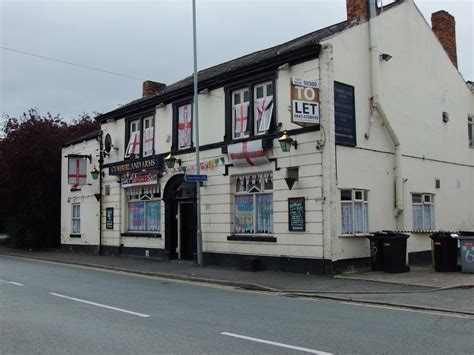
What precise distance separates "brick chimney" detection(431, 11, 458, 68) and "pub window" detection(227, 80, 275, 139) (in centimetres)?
941

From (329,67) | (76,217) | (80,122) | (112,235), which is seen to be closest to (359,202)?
(329,67)

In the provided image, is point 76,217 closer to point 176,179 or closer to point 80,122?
point 176,179

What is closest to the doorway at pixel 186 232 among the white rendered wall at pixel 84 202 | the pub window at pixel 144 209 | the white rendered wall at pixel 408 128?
the pub window at pixel 144 209

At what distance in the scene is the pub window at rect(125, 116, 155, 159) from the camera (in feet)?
70.5

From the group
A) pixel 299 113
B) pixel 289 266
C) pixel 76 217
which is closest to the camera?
pixel 299 113

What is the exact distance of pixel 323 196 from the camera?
14.7 metres

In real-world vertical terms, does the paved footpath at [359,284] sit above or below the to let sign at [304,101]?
below

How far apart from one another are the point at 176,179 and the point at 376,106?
26.5 feet

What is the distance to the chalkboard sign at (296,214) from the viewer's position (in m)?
15.2

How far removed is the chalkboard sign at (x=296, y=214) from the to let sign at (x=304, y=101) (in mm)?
2373

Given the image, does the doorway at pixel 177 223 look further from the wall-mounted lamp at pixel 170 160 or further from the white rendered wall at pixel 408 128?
the white rendered wall at pixel 408 128

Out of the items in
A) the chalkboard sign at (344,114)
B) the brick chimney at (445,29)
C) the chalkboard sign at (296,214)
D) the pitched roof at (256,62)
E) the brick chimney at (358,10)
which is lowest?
the chalkboard sign at (296,214)

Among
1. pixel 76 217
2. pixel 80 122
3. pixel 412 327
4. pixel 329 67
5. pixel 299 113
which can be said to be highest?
pixel 80 122

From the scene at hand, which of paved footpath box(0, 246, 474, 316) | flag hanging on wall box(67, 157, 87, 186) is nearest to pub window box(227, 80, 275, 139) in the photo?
paved footpath box(0, 246, 474, 316)
